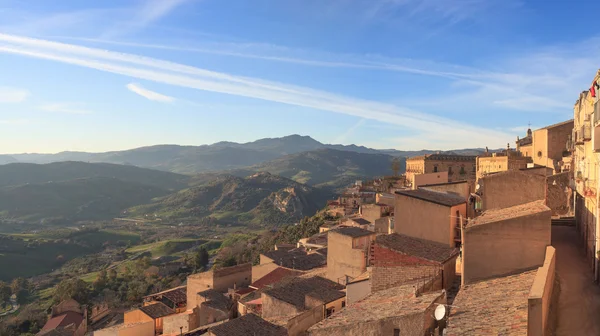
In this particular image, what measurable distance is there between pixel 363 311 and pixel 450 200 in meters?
6.02

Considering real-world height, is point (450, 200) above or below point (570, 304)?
above

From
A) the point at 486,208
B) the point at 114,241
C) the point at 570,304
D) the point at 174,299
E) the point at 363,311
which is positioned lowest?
the point at 114,241

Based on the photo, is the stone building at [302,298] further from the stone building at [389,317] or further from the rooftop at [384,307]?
the stone building at [389,317]

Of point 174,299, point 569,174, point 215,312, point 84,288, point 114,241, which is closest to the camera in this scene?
point 569,174

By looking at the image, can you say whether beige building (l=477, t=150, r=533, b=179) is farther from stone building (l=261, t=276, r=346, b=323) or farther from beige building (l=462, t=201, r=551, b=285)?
beige building (l=462, t=201, r=551, b=285)

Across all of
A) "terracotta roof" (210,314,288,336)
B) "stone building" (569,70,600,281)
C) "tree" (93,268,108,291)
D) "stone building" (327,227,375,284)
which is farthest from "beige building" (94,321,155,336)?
"tree" (93,268,108,291)

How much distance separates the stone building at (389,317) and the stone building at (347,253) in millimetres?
9669

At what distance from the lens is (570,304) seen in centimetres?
982

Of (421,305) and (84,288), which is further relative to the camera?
(84,288)

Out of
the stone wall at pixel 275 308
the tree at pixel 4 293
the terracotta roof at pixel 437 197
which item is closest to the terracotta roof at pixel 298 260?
the stone wall at pixel 275 308

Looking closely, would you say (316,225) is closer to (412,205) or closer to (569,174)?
(569,174)

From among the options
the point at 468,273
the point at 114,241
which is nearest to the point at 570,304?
the point at 468,273

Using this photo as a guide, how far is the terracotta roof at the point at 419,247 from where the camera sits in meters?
13.4

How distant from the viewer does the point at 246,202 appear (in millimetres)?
153250
